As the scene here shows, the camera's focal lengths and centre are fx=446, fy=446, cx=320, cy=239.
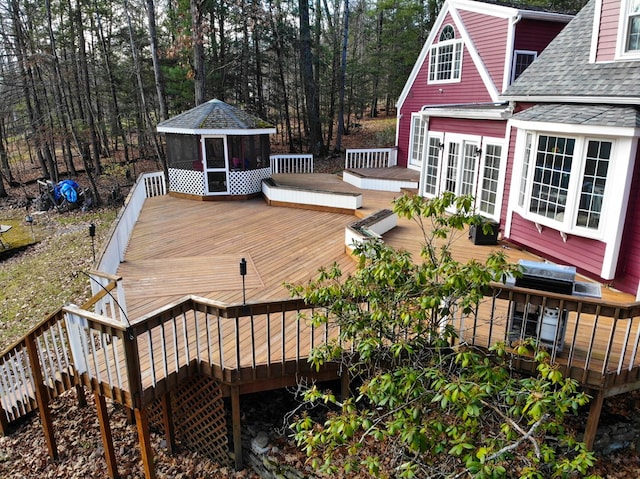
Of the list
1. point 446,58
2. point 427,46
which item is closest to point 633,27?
point 446,58

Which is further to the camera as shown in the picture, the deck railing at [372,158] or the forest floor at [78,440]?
the deck railing at [372,158]

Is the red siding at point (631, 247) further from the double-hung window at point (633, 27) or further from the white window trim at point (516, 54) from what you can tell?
the white window trim at point (516, 54)

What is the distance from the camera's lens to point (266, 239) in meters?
9.39

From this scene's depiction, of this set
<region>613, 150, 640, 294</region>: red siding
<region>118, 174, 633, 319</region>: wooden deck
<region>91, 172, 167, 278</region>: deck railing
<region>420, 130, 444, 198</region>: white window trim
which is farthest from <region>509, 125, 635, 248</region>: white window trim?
<region>91, 172, 167, 278</region>: deck railing

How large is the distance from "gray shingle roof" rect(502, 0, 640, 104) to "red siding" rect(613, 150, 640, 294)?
1.08 m

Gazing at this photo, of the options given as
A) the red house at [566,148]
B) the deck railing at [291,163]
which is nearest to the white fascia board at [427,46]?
the red house at [566,148]

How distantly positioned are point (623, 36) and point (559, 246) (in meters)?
3.17

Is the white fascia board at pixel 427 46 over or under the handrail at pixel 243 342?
over

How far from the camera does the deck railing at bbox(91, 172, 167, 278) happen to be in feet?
21.7

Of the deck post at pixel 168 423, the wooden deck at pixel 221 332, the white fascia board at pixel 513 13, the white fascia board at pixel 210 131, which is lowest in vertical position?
the deck post at pixel 168 423

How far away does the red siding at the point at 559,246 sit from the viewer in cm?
653

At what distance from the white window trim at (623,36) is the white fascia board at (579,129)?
1.30 m

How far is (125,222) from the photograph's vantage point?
884 centimetres

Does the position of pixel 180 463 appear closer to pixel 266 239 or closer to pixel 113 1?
pixel 266 239
